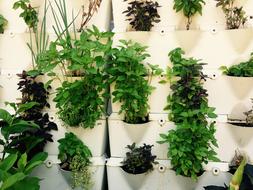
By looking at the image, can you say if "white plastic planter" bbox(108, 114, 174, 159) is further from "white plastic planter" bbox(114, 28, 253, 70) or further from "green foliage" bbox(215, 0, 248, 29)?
"green foliage" bbox(215, 0, 248, 29)

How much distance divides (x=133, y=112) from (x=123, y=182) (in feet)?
1.42

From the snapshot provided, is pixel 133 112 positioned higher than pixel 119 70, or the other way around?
pixel 119 70

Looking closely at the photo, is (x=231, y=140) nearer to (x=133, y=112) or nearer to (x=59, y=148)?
(x=133, y=112)

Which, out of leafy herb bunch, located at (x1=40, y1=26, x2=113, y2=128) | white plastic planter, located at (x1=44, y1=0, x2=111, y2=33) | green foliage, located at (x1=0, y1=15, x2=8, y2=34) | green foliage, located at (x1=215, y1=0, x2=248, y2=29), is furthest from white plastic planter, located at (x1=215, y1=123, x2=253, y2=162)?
green foliage, located at (x1=0, y1=15, x2=8, y2=34)

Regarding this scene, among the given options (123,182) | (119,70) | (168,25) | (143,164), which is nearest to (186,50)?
(168,25)

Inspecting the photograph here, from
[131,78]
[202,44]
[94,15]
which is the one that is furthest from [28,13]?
[202,44]

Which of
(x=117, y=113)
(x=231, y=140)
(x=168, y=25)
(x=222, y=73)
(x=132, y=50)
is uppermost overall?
(x=168, y=25)

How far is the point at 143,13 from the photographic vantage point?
1.83 metres

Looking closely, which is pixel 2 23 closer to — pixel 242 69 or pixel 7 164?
pixel 7 164

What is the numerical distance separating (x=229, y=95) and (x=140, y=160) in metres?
0.65

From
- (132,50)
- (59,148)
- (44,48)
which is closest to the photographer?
(132,50)

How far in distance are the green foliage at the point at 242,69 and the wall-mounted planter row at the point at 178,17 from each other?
0.83 ft

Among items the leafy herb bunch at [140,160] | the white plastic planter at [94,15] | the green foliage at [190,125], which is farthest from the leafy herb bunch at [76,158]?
the white plastic planter at [94,15]

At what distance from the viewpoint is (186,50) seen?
186 centimetres
